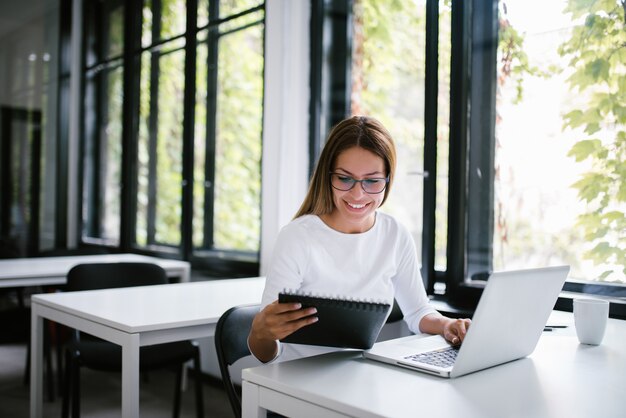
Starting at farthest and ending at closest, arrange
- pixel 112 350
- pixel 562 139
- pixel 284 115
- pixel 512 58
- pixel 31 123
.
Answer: pixel 31 123
pixel 284 115
pixel 112 350
pixel 512 58
pixel 562 139

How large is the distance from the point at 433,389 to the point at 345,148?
69 cm

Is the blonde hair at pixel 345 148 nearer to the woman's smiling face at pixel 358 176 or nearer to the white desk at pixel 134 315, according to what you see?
the woman's smiling face at pixel 358 176

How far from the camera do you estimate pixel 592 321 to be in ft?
5.26

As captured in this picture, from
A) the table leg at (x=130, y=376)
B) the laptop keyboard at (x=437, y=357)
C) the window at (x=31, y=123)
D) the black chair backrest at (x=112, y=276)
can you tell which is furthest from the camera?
the window at (x=31, y=123)

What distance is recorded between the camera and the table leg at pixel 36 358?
2.37 m

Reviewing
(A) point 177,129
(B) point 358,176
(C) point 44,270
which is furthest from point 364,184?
(A) point 177,129

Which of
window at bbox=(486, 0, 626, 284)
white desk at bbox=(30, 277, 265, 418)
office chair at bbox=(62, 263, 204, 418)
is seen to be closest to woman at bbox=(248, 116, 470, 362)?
white desk at bbox=(30, 277, 265, 418)

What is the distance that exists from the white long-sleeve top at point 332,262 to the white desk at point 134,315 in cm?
51

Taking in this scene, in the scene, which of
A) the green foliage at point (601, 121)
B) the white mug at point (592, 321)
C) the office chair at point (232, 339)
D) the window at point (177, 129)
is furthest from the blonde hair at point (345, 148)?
the window at point (177, 129)

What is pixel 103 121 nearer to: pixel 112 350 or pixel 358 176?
pixel 112 350

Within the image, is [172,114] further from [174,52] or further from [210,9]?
[210,9]

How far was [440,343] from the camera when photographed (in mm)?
1515

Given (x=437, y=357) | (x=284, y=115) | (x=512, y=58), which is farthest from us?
(x=284, y=115)

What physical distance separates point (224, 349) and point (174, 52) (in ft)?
11.2
